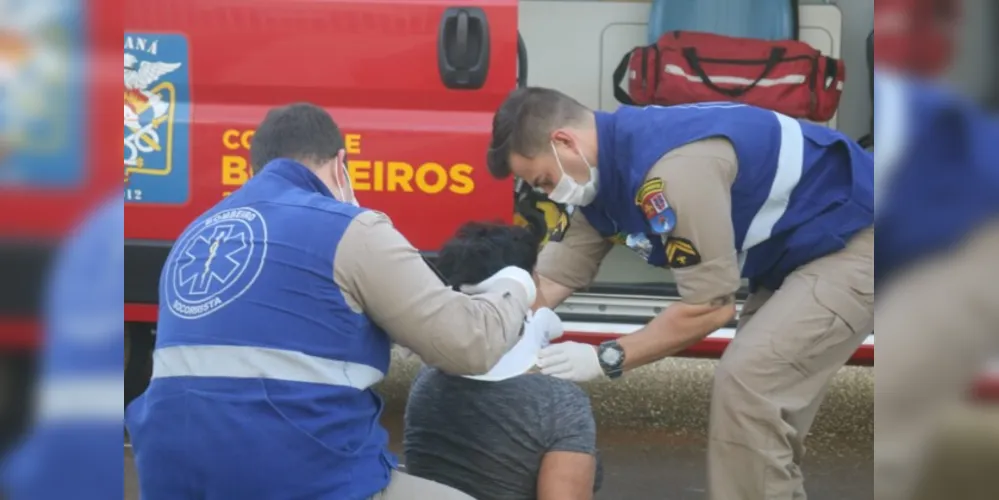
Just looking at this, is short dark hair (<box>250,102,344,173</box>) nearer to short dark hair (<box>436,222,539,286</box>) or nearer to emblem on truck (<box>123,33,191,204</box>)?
short dark hair (<box>436,222,539,286</box>)

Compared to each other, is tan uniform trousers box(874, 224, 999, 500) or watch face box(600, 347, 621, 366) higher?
tan uniform trousers box(874, 224, 999, 500)

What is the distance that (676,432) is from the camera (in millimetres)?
4762

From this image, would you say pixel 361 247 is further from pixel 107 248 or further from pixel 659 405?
pixel 659 405

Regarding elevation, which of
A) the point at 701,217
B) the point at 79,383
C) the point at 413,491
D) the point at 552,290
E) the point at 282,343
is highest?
the point at 79,383

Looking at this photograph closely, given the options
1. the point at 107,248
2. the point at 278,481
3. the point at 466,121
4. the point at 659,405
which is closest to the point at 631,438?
the point at 659,405

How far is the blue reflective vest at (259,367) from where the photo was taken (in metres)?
1.92

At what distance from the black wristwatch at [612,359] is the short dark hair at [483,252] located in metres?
0.32

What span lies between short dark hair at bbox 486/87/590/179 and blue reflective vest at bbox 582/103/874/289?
9 centimetres

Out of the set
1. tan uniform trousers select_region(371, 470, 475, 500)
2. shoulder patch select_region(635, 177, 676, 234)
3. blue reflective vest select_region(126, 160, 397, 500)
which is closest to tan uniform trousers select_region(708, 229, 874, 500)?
shoulder patch select_region(635, 177, 676, 234)

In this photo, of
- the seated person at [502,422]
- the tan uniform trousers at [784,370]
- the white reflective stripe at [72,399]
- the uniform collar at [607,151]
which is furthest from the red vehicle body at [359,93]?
the white reflective stripe at [72,399]

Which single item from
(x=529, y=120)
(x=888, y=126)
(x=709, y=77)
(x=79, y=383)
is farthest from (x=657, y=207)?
(x=709, y=77)

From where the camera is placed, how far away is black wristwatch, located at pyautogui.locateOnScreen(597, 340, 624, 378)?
2.69 metres

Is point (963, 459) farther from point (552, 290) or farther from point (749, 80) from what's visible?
point (749, 80)

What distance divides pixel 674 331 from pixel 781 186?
41 centimetres
